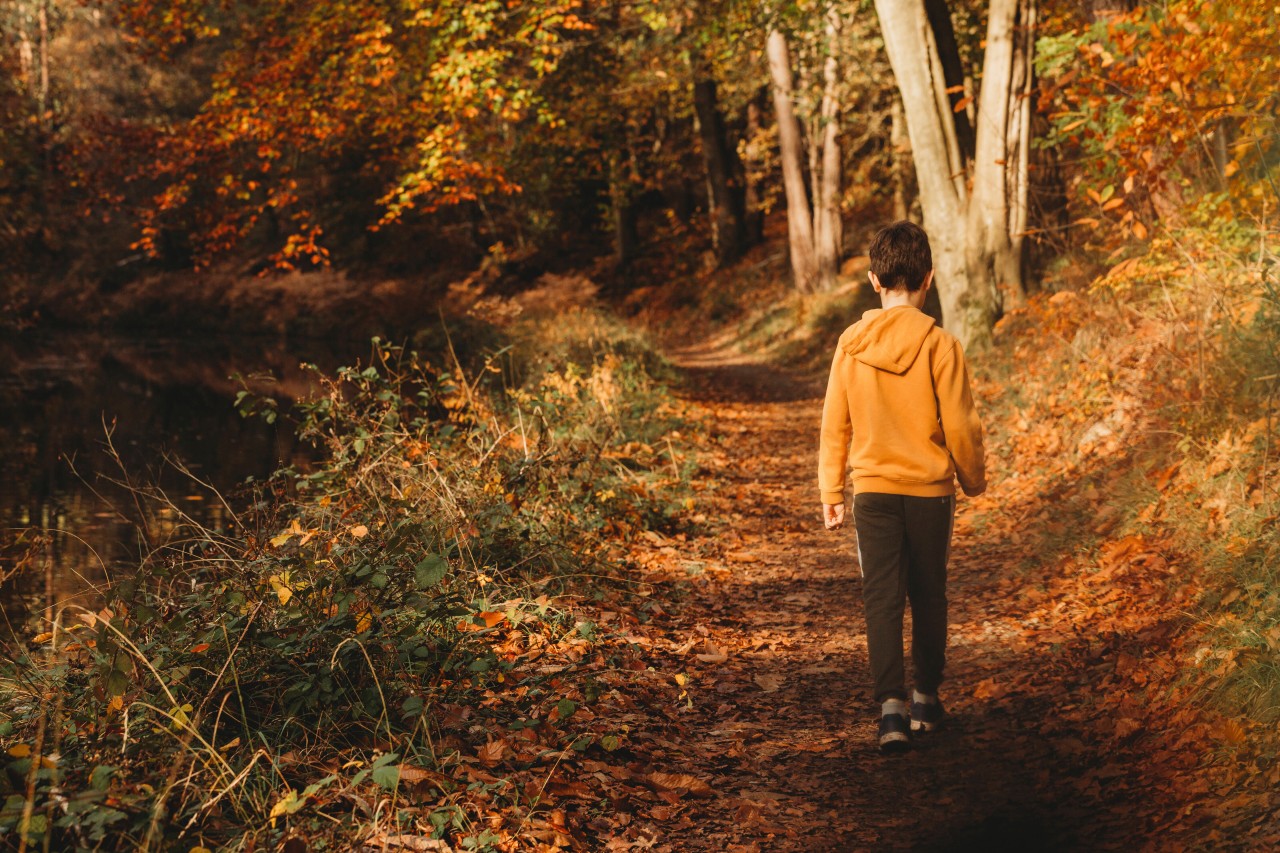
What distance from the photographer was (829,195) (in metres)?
20.9

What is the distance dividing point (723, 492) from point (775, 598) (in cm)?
275

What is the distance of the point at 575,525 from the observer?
7012 millimetres

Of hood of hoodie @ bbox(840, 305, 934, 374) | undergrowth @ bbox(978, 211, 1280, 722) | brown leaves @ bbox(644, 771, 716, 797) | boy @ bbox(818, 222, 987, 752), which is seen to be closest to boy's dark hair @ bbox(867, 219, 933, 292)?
boy @ bbox(818, 222, 987, 752)

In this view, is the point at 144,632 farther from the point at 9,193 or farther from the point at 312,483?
the point at 9,193

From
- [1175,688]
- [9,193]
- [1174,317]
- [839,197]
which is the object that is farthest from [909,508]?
[9,193]

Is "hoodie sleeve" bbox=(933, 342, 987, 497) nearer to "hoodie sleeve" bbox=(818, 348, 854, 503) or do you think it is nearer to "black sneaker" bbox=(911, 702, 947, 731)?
"hoodie sleeve" bbox=(818, 348, 854, 503)

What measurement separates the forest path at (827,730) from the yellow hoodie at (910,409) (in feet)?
3.48

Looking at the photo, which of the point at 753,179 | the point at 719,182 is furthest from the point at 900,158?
the point at 753,179

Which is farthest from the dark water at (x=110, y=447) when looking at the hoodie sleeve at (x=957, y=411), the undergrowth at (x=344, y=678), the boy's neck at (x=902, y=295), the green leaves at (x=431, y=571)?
the hoodie sleeve at (x=957, y=411)

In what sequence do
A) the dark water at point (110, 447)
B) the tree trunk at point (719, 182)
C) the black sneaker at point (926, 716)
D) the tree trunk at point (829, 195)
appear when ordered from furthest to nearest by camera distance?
the tree trunk at point (719, 182) < the tree trunk at point (829, 195) < the dark water at point (110, 447) < the black sneaker at point (926, 716)

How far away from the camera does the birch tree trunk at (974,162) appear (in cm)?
1075

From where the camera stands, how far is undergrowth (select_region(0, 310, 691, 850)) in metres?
3.15

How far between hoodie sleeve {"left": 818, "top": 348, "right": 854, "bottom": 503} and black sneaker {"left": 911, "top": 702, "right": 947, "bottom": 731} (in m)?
0.94

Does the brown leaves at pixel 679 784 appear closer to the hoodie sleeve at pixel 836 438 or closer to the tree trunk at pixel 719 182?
the hoodie sleeve at pixel 836 438
